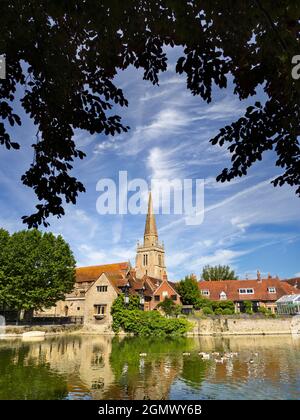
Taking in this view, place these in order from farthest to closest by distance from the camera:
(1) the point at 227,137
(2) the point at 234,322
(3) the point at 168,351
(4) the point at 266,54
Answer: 1. (2) the point at 234,322
2. (3) the point at 168,351
3. (1) the point at 227,137
4. (4) the point at 266,54

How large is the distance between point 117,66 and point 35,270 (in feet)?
141

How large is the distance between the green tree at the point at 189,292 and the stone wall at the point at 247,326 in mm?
7098

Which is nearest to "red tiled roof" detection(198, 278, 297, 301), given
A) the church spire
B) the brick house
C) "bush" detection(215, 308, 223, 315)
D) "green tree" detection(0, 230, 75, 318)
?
the brick house

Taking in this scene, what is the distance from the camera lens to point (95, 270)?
72.4m

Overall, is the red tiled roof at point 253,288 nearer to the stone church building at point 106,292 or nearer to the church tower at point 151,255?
the stone church building at point 106,292

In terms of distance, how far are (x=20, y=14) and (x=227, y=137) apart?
3.31 m

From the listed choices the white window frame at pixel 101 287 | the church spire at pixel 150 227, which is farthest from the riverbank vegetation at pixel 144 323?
the church spire at pixel 150 227

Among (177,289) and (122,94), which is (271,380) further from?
(177,289)

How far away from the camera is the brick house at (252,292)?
58.2 m

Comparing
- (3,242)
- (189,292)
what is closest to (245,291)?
(189,292)

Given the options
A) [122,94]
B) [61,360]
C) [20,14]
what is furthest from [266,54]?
[61,360]

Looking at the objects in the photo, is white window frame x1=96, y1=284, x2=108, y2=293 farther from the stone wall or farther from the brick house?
the brick house

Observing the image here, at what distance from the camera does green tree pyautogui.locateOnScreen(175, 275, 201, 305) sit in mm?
55344

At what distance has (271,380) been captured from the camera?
17500 millimetres
